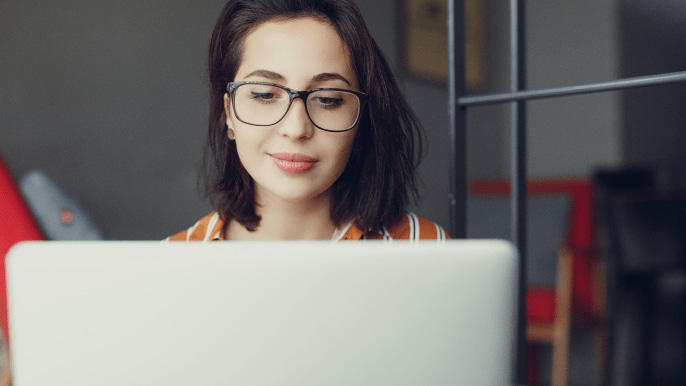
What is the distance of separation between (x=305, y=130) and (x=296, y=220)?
196 millimetres

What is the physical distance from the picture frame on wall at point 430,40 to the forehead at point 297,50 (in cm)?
185

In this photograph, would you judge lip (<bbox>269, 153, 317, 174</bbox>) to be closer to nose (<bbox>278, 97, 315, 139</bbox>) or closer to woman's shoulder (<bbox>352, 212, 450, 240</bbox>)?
nose (<bbox>278, 97, 315, 139</bbox>)

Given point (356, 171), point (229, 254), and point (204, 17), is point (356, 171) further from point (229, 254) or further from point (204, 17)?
point (204, 17)

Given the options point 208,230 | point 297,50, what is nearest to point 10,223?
point 208,230

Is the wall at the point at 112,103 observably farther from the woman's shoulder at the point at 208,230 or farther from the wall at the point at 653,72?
the wall at the point at 653,72

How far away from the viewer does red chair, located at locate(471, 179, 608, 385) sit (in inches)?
96.7

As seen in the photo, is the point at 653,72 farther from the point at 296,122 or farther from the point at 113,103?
the point at 296,122

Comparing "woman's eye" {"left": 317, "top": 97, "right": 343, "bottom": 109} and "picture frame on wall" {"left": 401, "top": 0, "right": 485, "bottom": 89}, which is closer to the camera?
"woman's eye" {"left": 317, "top": 97, "right": 343, "bottom": 109}

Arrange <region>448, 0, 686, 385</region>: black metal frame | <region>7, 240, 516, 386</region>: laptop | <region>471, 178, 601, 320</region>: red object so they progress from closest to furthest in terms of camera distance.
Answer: <region>7, 240, 516, 386</region>: laptop
<region>448, 0, 686, 385</region>: black metal frame
<region>471, 178, 601, 320</region>: red object

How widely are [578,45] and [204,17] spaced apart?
2186 millimetres

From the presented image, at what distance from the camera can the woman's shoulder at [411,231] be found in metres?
1.07

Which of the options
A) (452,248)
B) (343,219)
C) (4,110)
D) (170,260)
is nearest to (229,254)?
(170,260)

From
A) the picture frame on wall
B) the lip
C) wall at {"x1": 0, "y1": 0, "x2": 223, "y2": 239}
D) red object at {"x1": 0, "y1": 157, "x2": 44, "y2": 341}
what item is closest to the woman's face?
the lip

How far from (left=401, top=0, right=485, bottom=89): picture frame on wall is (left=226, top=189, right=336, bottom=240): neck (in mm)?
1818
